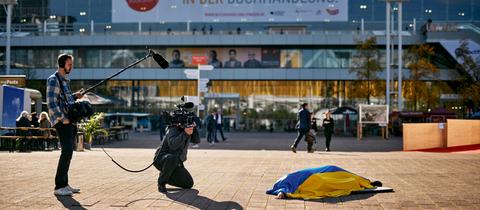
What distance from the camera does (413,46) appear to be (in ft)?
182

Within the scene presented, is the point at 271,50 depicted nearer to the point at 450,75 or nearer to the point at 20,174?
the point at 450,75

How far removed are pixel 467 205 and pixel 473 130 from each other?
63.0 feet

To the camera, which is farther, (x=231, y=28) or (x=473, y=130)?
(x=231, y=28)

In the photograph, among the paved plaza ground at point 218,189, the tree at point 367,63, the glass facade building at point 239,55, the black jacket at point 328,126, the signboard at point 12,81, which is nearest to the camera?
the paved plaza ground at point 218,189

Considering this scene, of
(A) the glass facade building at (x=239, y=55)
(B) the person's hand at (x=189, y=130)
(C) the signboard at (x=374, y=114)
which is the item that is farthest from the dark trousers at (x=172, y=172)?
(A) the glass facade building at (x=239, y=55)

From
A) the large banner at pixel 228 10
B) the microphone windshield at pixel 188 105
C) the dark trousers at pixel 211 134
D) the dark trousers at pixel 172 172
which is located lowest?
the dark trousers at pixel 211 134

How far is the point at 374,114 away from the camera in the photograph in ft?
127

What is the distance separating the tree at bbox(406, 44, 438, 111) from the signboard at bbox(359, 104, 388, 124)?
1519 cm

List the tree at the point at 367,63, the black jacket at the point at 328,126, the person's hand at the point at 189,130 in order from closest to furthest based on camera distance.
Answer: the person's hand at the point at 189,130 < the black jacket at the point at 328,126 < the tree at the point at 367,63

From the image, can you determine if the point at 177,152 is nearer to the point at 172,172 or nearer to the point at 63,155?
the point at 172,172

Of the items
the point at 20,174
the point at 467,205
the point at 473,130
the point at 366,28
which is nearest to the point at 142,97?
the point at 366,28

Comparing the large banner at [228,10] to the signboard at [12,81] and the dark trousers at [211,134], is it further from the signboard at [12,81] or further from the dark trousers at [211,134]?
the signboard at [12,81]

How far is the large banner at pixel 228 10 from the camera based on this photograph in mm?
61469

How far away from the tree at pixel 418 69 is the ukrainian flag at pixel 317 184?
4434cm
